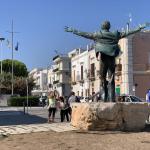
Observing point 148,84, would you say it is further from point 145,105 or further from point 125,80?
point 145,105

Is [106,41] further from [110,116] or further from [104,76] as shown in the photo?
[110,116]

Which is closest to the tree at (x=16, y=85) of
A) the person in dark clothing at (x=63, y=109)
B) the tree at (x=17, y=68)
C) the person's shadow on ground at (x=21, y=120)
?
the tree at (x=17, y=68)

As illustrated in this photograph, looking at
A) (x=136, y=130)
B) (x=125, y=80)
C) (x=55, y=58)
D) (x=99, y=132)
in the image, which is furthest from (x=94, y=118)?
(x=55, y=58)

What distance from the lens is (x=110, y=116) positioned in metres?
13.6

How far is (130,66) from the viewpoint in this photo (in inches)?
2186

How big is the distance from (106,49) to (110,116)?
1974mm

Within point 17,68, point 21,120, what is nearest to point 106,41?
point 21,120

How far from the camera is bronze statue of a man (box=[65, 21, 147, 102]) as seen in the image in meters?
14.1

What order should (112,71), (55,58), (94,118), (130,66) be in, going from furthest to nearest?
(55,58) → (130,66) → (112,71) → (94,118)

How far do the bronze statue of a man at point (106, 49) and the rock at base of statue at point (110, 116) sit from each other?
2.45ft

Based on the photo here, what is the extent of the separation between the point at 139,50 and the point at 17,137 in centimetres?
4427

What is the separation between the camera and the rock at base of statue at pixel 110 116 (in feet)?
44.2

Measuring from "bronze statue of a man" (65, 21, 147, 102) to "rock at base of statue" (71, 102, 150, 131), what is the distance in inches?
29.4

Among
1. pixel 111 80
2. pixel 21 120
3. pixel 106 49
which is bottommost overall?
pixel 21 120
